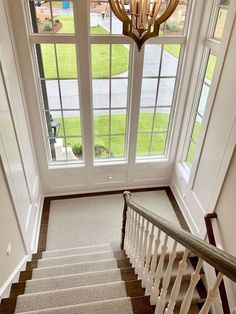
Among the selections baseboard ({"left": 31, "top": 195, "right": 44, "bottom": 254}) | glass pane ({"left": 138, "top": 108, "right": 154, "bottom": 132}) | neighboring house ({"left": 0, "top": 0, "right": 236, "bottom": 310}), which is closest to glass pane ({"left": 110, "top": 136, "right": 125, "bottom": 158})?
neighboring house ({"left": 0, "top": 0, "right": 236, "bottom": 310})

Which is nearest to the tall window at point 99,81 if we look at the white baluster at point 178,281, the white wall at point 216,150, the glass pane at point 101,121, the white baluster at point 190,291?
the glass pane at point 101,121

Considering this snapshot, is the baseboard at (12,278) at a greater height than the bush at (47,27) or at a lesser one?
lesser

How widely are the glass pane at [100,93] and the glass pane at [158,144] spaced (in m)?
1.14

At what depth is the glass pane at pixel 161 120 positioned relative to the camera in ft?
13.9

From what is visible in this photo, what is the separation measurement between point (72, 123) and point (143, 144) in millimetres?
1377

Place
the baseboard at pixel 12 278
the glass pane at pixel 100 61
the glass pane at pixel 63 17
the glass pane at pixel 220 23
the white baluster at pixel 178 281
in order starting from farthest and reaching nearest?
the glass pane at pixel 100 61, the glass pane at pixel 63 17, the glass pane at pixel 220 23, the baseboard at pixel 12 278, the white baluster at pixel 178 281

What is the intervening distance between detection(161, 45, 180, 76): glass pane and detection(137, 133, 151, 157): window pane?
1.14 metres

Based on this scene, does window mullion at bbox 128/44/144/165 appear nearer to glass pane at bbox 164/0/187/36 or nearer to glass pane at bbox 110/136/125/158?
glass pane at bbox 110/136/125/158

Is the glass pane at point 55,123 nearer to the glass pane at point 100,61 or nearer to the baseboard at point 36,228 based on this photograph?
Result: the glass pane at point 100,61

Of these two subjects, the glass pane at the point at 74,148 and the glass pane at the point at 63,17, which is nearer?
the glass pane at the point at 63,17

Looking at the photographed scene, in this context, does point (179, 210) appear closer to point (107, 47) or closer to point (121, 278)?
point (121, 278)

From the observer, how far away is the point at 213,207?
123 inches

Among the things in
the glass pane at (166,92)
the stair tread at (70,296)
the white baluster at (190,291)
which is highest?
the white baluster at (190,291)

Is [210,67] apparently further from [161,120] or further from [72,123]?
[72,123]
